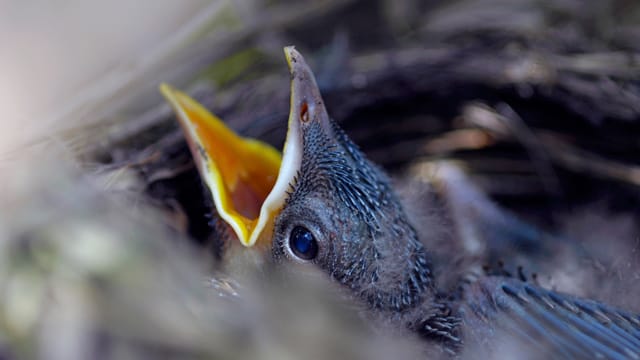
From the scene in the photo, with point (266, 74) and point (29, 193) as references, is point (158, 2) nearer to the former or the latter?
point (266, 74)

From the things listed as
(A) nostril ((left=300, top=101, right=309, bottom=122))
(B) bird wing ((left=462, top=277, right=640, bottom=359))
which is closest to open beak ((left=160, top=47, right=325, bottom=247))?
(A) nostril ((left=300, top=101, right=309, bottom=122))

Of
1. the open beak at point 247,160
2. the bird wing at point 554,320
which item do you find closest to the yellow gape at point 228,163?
the open beak at point 247,160

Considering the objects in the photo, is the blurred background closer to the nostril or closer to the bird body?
the bird body

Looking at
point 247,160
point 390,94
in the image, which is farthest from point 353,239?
point 390,94

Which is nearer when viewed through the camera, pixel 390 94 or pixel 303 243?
pixel 303 243

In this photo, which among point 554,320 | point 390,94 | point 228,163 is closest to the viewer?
point 554,320

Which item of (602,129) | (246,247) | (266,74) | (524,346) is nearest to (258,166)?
(246,247)

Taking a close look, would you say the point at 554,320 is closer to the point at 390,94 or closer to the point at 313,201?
the point at 313,201
